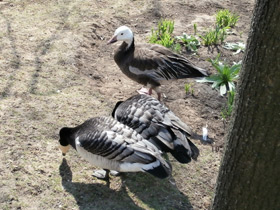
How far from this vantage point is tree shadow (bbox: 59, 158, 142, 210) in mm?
4801

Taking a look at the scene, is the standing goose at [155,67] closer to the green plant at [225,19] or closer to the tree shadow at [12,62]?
the tree shadow at [12,62]

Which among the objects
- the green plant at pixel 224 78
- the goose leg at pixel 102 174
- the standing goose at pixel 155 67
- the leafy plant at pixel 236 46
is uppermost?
the standing goose at pixel 155 67

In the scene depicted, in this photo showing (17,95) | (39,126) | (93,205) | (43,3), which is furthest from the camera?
(43,3)

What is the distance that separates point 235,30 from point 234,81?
1.69 metres

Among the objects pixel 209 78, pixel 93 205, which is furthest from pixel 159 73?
pixel 93 205

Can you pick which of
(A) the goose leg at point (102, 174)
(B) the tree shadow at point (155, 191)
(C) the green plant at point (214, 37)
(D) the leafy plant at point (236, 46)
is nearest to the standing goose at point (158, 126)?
(B) the tree shadow at point (155, 191)

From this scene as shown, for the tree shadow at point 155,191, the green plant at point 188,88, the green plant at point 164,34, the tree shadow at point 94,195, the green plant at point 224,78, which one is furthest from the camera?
the green plant at point 164,34

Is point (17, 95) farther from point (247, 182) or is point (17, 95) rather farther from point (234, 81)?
point (247, 182)

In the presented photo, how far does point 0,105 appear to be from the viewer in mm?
5891

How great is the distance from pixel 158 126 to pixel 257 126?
7.48ft

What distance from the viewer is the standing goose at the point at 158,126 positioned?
16.4 ft

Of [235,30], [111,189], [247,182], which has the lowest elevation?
[111,189]

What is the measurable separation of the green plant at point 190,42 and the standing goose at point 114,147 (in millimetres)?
2994

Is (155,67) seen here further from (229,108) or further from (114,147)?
(114,147)
